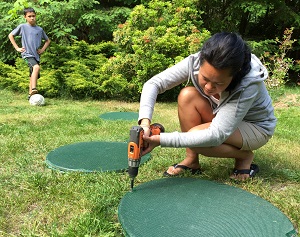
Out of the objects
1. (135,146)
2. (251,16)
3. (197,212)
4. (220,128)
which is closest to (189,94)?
(220,128)

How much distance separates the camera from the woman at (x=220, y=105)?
1812mm

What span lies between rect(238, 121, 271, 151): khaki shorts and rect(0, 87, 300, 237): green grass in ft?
0.91

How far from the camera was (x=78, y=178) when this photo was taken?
229 cm

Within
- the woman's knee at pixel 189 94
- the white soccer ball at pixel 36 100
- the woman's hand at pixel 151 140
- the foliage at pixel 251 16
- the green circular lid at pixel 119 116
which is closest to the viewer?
the woman's hand at pixel 151 140

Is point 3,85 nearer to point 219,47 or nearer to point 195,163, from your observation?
point 195,163

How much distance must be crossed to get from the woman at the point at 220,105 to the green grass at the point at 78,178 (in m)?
0.25

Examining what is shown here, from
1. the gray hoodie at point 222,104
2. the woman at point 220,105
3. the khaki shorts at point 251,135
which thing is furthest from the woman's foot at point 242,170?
the gray hoodie at point 222,104

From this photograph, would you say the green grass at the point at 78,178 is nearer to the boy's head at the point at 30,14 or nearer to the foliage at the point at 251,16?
the boy's head at the point at 30,14

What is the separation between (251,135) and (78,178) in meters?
1.25

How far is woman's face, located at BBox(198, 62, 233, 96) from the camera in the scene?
180 centimetres

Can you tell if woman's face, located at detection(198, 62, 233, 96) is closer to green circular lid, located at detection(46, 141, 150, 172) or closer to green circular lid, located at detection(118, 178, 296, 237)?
green circular lid, located at detection(118, 178, 296, 237)

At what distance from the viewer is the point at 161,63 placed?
6.11m

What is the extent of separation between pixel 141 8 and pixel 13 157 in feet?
15.9

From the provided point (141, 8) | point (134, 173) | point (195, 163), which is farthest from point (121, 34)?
point (134, 173)
